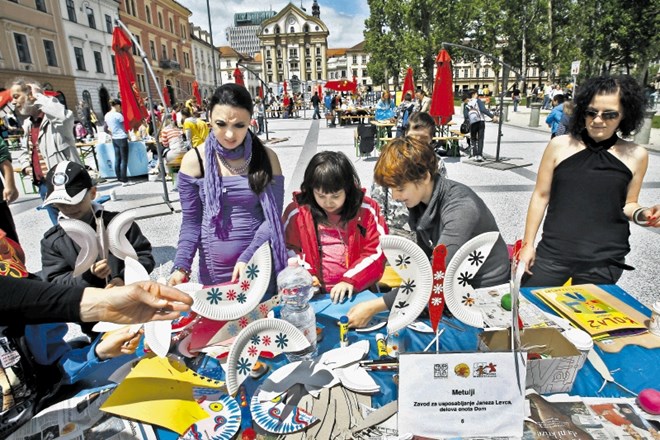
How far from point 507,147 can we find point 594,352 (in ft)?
32.8

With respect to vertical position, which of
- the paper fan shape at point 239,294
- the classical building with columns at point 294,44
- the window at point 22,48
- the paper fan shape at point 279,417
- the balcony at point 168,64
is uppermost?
the classical building with columns at point 294,44

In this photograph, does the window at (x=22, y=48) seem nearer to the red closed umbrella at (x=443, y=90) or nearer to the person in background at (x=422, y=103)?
the person in background at (x=422, y=103)

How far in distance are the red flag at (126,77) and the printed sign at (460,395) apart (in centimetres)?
602

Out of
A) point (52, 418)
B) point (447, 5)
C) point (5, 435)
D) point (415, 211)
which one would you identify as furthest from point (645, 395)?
point (447, 5)

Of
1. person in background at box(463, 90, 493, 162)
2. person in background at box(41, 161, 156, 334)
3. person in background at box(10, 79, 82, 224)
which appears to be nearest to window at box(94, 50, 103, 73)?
person in background at box(10, 79, 82, 224)

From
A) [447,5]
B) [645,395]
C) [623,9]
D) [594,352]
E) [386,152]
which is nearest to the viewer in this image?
[645,395]

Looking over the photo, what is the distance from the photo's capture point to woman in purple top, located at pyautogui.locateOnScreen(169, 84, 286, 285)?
1.86 meters

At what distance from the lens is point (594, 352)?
4.23ft

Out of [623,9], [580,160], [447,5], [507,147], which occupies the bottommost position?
[507,147]

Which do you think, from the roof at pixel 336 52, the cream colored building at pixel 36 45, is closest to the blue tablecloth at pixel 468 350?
the cream colored building at pixel 36 45

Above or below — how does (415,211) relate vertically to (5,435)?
above

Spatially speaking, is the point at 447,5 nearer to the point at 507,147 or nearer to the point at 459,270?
the point at 507,147

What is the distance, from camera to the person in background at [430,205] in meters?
1.53

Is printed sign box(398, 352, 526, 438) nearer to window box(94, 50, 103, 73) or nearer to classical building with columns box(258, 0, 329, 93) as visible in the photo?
window box(94, 50, 103, 73)
